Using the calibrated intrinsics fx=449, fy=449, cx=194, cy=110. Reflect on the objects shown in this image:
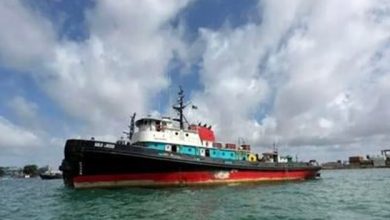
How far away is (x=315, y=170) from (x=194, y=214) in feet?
151

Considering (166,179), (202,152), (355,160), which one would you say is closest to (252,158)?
(202,152)

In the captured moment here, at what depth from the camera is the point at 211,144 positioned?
4666 centimetres

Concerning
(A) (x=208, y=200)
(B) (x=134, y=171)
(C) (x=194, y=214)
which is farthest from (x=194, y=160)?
(C) (x=194, y=214)

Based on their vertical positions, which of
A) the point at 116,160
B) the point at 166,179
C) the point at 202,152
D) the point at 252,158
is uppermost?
the point at 202,152

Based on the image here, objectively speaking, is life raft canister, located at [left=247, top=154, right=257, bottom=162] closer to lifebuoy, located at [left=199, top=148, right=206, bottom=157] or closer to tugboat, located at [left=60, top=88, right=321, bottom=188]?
tugboat, located at [left=60, top=88, right=321, bottom=188]

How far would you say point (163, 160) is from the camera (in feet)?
127

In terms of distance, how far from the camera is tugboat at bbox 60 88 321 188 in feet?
123

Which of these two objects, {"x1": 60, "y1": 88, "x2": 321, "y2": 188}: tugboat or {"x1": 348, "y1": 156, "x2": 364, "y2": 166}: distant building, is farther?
{"x1": 348, "y1": 156, "x2": 364, "y2": 166}: distant building

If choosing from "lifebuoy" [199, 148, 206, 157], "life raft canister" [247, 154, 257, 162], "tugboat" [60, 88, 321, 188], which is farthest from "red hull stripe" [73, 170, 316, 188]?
"life raft canister" [247, 154, 257, 162]

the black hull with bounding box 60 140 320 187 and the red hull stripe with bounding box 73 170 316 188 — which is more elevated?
the black hull with bounding box 60 140 320 187

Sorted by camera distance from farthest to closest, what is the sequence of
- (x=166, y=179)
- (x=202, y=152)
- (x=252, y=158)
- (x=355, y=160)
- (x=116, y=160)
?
(x=355, y=160), (x=252, y=158), (x=202, y=152), (x=166, y=179), (x=116, y=160)

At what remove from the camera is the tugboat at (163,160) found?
37344mm

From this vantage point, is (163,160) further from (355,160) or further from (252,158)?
(355,160)

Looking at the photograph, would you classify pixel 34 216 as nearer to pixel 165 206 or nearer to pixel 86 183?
pixel 165 206
